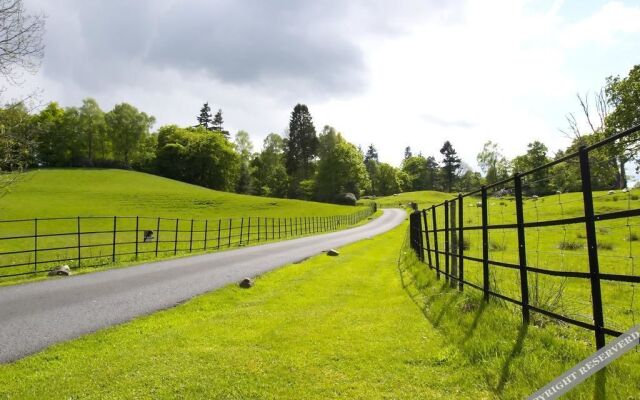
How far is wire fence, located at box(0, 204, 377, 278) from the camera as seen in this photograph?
18766mm

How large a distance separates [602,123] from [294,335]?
48.3 m

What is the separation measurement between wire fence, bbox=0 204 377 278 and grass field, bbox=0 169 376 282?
0.38 ft

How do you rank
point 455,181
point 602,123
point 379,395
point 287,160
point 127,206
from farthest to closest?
point 455,181, point 287,160, point 127,206, point 602,123, point 379,395

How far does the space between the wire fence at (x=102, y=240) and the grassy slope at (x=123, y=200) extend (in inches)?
326

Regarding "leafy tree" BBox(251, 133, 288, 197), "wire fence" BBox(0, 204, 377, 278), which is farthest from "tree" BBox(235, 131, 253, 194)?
"wire fence" BBox(0, 204, 377, 278)

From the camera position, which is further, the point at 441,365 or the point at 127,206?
the point at 127,206

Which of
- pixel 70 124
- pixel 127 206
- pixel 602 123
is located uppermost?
pixel 70 124

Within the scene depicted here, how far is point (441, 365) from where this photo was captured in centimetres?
524

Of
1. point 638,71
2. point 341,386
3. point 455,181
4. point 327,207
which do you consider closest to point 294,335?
point 341,386

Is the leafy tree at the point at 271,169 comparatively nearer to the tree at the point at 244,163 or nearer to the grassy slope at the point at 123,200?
the tree at the point at 244,163

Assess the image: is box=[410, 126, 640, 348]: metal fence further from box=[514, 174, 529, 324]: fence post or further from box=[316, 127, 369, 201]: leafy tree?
box=[316, 127, 369, 201]: leafy tree

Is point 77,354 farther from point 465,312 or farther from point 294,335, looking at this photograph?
point 465,312

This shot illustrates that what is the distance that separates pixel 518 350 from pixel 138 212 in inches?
2215

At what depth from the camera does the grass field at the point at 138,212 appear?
34375mm
